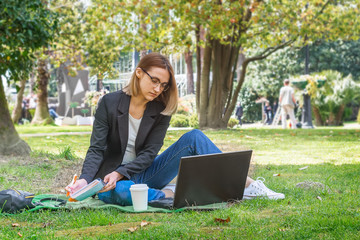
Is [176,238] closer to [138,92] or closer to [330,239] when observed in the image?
[330,239]

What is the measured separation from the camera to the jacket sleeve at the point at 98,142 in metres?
3.80

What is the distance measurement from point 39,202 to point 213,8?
9.61 m

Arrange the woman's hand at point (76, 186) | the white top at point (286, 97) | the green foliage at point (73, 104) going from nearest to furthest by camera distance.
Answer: the woman's hand at point (76, 186)
the white top at point (286, 97)
the green foliage at point (73, 104)

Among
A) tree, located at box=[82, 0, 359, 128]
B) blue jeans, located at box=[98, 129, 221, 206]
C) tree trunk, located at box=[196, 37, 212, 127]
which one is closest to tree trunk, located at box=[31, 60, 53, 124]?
tree, located at box=[82, 0, 359, 128]

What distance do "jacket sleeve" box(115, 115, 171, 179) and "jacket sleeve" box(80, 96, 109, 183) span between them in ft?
0.63

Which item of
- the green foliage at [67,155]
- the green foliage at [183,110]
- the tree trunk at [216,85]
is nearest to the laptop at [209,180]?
the green foliage at [67,155]

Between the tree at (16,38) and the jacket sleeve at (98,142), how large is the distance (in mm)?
3734

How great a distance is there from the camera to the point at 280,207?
149 inches

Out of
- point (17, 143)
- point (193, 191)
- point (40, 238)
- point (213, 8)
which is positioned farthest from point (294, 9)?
point (40, 238)

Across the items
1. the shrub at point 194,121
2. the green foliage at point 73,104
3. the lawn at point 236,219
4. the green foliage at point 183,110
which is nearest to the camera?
the lawn at point 236,219

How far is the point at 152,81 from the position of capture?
382 cm

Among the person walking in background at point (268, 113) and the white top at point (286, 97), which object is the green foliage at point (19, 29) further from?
the person walking in background at point (268, 113)

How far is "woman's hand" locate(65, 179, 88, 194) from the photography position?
3.53 m

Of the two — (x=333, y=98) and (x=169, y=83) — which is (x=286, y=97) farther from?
(x=169, y=83)
